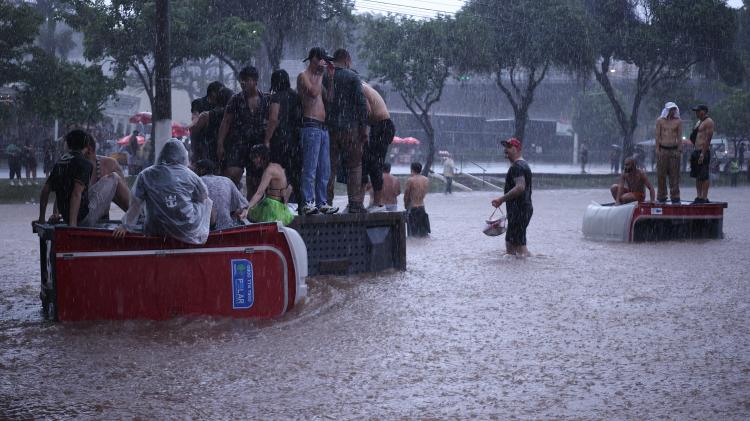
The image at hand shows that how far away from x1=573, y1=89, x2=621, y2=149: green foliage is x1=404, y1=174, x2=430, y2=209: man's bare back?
6694 centimetres

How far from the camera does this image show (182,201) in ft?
25.8

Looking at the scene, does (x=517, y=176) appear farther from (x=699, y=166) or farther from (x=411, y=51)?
(x=411, y=51)

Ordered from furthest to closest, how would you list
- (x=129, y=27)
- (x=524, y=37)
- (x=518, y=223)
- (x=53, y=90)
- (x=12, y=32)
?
(x=524, y=37) < (x=129, y=27) < (x=53, y=90) < (x=12, y=32) < (x=518, y=223)

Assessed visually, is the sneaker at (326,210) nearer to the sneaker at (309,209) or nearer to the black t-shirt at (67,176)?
the sneaker at (309,209)

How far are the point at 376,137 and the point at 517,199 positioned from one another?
8.42 ft

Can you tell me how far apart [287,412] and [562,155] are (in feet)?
254

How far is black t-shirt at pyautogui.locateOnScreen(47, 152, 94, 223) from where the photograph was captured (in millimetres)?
8375

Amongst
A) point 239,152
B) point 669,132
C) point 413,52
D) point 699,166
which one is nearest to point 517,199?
point 669,132

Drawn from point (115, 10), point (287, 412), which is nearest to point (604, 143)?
point (115, 10)

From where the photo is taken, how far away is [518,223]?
13.1 metres

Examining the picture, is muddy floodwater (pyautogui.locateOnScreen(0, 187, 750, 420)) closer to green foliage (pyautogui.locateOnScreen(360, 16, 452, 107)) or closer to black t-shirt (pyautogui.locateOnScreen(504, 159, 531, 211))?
black t-shirt (pyautogui.locateOnScreen(504, 159, 531, 211))

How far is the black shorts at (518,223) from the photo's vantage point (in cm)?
1300

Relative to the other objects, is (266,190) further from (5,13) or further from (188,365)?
(5,13)

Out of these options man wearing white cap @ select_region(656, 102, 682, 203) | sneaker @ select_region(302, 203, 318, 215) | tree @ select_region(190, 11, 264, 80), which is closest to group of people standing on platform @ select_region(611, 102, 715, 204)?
man wearing white cap @ select_region(656, 102, 682, 203)
